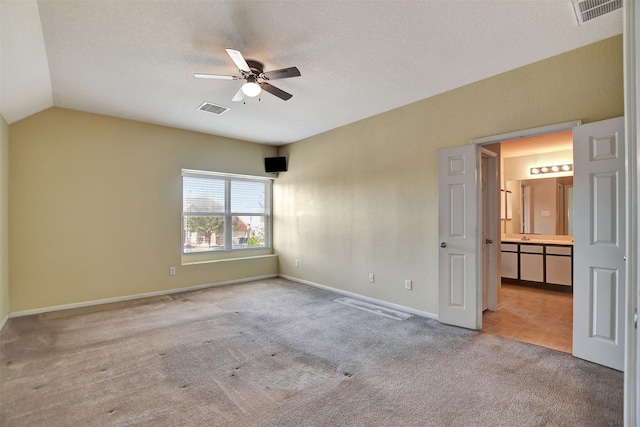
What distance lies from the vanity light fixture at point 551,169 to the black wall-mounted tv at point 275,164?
499 cm

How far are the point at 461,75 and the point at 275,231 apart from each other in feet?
15.1

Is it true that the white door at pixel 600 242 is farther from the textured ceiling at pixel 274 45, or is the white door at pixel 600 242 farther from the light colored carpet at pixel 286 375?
the textured ceiling at pixel 274 45

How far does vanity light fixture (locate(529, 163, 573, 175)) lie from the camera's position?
5.54 metres

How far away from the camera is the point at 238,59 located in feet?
8.40

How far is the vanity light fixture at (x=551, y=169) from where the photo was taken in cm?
554

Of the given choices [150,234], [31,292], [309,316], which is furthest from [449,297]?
[31,292]

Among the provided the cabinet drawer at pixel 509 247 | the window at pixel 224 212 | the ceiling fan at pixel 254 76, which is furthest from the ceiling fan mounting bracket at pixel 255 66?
the cabinet drawer at pixel 509 247

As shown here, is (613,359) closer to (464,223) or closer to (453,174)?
(464,223)

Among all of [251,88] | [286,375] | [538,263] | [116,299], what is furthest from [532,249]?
[116,299]

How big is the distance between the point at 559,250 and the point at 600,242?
10.2 feet

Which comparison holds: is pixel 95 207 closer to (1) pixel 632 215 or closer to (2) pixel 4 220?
(2) pixel 4 220

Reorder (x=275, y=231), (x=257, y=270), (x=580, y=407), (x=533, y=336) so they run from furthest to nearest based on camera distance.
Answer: (x=275, y=231)
(x=257, y=270)
(x=533, y=336)
(x=580, y=407)

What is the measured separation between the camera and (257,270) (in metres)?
6.27

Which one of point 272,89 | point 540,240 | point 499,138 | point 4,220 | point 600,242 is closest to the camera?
point 600,242
